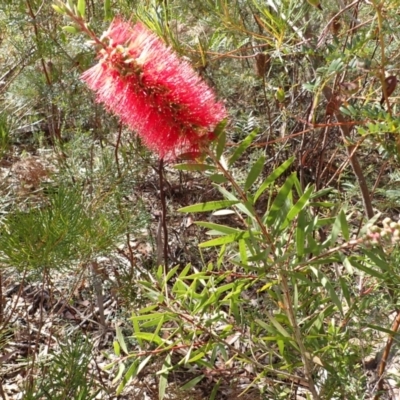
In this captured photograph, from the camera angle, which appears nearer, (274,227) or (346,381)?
(274,227)

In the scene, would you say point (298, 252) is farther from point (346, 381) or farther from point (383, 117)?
point (346, 381)

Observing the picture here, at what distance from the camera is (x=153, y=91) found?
29.7 inches

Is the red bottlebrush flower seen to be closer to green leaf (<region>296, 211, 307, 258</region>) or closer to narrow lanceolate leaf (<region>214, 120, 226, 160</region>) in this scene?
narrow lanceolate leaf (<region>214, 120, 226, 160</region>)

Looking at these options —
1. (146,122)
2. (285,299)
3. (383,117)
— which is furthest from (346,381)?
(146,122)

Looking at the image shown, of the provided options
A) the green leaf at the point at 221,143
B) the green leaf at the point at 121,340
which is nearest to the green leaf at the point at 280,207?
the green leaf at the point at 221,143

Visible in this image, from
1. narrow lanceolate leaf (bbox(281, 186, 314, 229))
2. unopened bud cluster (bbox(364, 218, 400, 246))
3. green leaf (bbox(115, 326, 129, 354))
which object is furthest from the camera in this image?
green leaf (bbox(115, 326, 129, 354))

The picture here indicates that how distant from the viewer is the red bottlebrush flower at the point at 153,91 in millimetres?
741

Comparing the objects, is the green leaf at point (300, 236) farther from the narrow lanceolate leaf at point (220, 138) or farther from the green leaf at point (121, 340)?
the green leaf at point (121, 340)

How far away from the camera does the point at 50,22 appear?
78.3 inches

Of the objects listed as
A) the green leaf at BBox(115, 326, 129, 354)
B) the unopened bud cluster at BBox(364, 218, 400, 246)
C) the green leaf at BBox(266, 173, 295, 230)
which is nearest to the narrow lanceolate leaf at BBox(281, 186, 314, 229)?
the green leaf at BBox(266, 173, 295, 230)

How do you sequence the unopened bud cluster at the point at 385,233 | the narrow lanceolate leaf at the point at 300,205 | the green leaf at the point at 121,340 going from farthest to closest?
the green leaf at the point at 121,340, the narrow lanceolate leaf at the point at 300,205, the unopened bud cluster at the point at 385,233

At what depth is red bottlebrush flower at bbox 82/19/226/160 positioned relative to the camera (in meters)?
0.74

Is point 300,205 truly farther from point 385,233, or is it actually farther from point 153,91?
point 153,91

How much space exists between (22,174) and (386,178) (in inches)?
57.1
